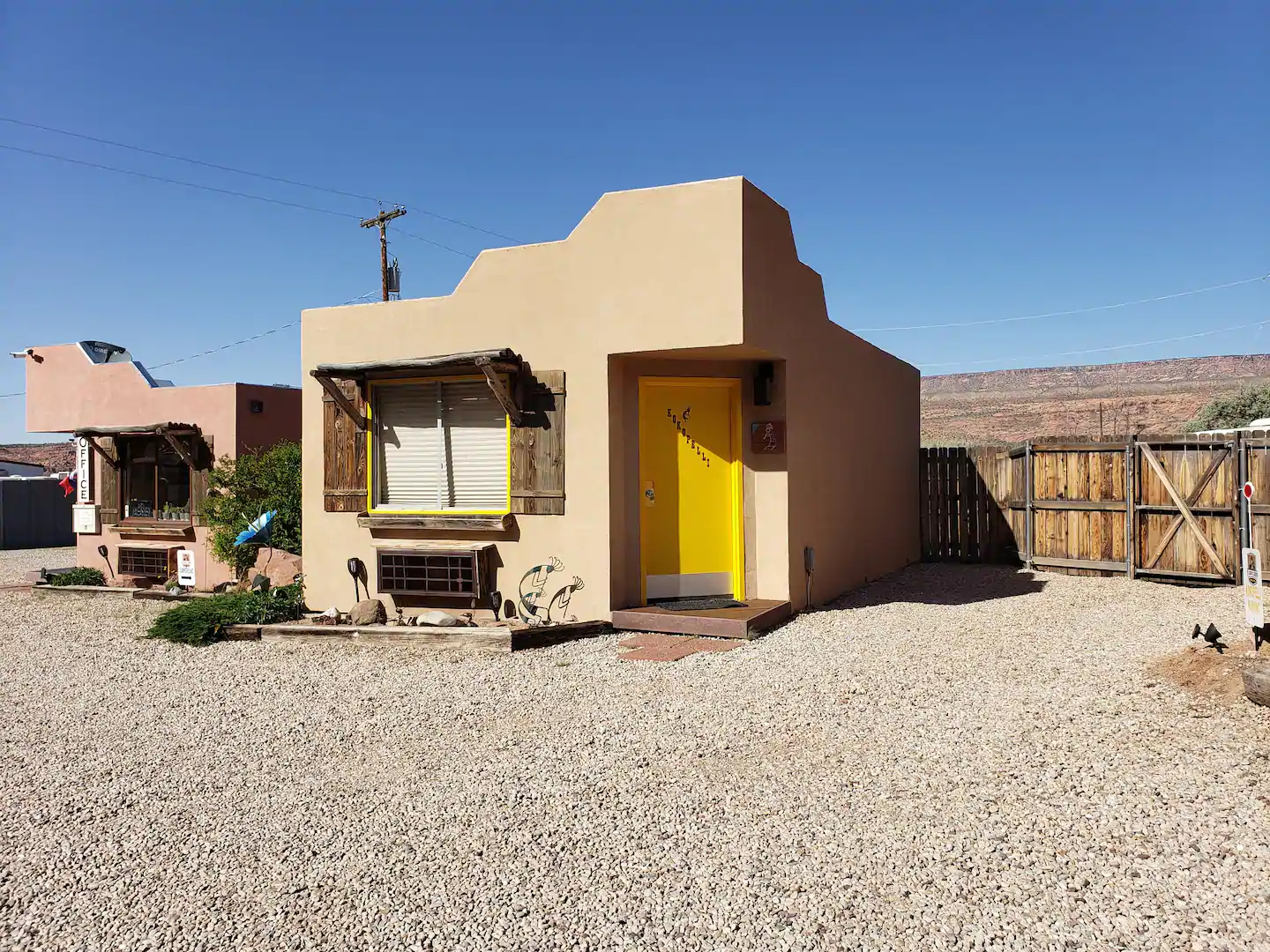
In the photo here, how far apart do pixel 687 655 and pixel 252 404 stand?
8.52 meters

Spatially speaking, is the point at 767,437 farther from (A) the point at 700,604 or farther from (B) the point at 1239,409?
(B) the point at 1239,409

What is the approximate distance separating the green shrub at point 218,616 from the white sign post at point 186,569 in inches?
114

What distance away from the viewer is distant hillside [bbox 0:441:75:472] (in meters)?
42.5

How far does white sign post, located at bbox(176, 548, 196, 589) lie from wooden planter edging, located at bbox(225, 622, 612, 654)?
4219mm

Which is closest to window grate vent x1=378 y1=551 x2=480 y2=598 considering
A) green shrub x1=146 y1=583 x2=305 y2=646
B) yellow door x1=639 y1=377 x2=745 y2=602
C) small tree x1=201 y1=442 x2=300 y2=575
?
green shrub x1=146 y1=583 x2=305 y2=646

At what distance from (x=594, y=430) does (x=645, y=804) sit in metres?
4.35

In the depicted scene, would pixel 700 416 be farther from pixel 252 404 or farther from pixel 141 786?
pixel 252 404

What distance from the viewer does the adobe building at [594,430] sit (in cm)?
755

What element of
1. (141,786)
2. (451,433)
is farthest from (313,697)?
(451,433)

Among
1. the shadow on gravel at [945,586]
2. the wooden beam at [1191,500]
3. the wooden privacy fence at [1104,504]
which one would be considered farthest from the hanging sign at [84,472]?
the wooden beam at [1191,500]

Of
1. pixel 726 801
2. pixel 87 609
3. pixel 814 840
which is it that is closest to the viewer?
pixel 814 840

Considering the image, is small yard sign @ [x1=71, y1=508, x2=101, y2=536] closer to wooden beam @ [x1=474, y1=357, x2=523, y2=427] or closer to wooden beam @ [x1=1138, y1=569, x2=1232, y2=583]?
wooden beam @ [x1=474, y1=357, x2=523, y2=427]

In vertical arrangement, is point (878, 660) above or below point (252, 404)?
below

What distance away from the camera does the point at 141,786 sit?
171 inches
